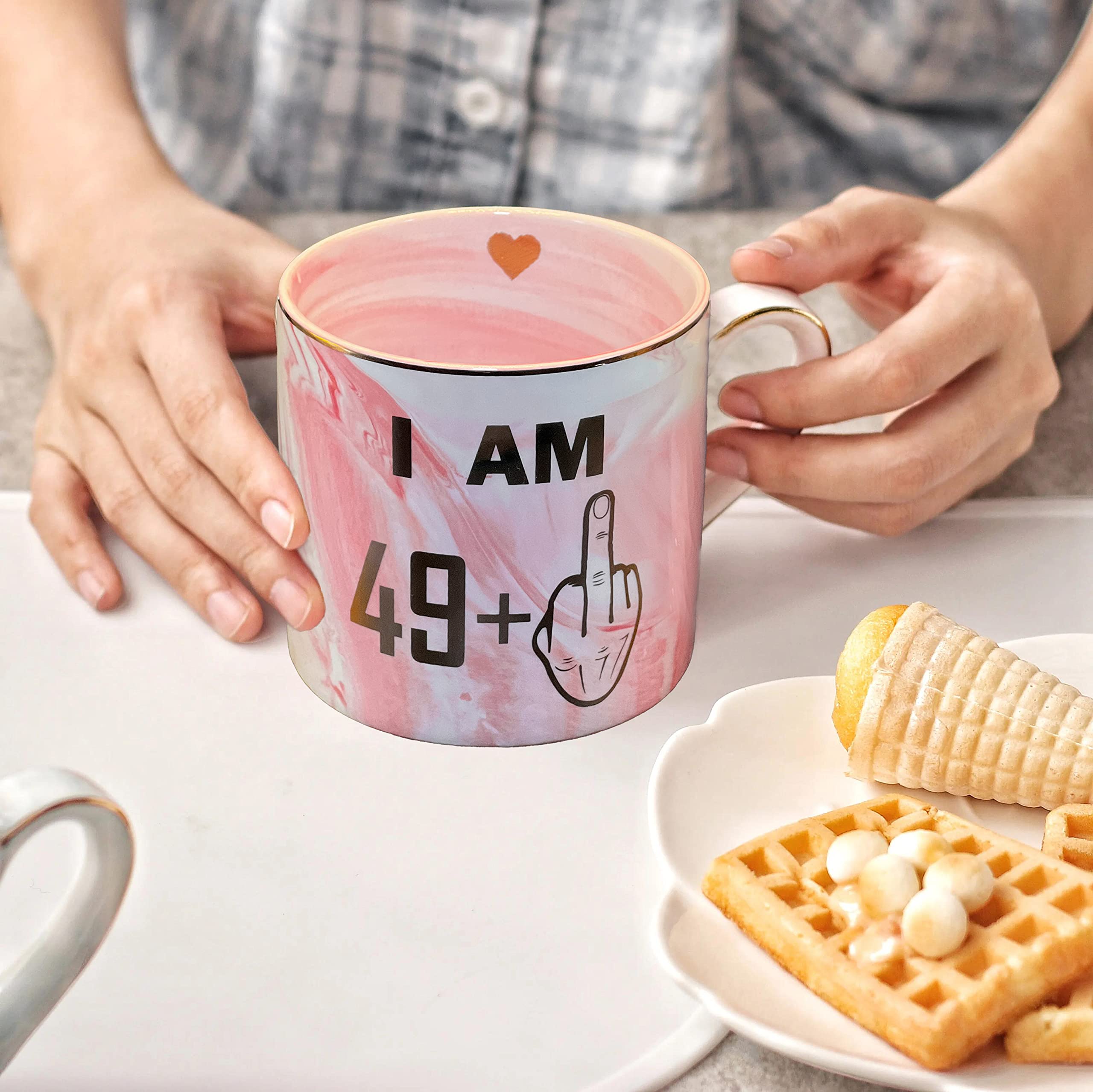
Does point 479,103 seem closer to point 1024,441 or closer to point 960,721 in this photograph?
point 1024,441

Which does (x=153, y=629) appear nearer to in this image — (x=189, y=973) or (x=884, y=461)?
(x=189, y=973)

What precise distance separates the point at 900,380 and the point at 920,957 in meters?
0.31

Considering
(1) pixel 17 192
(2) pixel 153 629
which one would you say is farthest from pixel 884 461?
(1) pixel 17 192

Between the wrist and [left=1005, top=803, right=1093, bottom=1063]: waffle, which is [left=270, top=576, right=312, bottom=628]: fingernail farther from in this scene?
the wrist

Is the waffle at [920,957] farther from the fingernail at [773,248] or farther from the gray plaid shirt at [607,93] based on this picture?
the gray plaid shirt at [607,93]

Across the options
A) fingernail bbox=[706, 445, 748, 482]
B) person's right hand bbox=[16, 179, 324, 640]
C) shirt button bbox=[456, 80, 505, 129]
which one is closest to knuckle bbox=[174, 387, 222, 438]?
person's right hand bbox=[16, 179, 324, 640]

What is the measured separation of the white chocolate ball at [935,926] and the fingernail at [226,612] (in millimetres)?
328

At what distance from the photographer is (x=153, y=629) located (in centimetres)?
59

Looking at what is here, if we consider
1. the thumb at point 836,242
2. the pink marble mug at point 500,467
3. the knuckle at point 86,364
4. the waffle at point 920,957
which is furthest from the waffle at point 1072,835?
the knuckle at point 86,364

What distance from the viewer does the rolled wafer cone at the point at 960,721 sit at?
45 centimetres

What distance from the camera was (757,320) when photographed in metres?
0.53

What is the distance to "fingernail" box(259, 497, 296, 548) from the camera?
1.64ft

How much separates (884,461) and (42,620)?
409 mm

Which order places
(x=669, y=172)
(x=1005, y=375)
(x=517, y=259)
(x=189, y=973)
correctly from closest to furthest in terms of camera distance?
(x=189, y=973), (x=517, y=259), (x=1005, y=375), (x=669, y=172)
